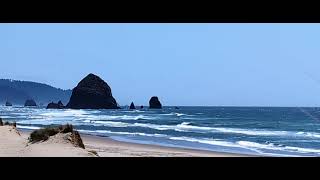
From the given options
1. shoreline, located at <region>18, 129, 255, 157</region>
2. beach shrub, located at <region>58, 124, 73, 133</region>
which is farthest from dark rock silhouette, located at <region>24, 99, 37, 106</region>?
beach shrub, located at <region>58, 124, 73, 133</region>

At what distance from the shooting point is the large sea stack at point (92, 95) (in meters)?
52.7

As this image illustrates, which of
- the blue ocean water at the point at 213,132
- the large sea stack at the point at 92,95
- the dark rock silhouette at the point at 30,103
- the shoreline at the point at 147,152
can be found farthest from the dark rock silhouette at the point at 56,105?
the shoreline at the point at 147,152

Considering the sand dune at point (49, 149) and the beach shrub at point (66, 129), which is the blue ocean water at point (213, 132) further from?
the sand dune at point (49, 149)

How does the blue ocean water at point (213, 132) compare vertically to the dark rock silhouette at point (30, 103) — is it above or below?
below

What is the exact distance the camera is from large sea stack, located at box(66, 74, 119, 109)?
52719 millimetres

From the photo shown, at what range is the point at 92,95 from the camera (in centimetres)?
5291

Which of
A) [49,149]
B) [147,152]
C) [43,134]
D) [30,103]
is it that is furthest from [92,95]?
[49,149]

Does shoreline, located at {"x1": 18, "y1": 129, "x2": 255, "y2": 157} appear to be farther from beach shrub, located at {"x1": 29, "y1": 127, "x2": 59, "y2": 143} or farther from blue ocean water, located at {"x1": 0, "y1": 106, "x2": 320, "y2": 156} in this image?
blue ocean water, located at {"x1": 0, "y1": 106, "x2": 320, "y2": 156}

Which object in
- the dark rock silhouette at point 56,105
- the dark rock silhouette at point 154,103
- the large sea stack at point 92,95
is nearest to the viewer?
the large sea stack at point 92,95
